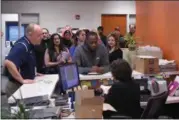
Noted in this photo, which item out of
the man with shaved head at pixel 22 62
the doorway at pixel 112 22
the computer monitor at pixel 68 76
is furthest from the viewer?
the doorway at pixel 112 22

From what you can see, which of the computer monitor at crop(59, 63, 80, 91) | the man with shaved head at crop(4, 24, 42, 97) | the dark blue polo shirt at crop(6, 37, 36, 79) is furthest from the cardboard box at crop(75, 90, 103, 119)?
the dark blue polo shirt at crop(6, 37, 36, 79)

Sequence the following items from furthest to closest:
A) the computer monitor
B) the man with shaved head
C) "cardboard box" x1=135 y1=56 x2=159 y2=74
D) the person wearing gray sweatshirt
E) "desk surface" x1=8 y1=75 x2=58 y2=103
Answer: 1. "cardboard box" x1=135 y1=56 x2=159 y2=74
2. the person wearing gray sweatshirt
3. the man with shaved head
4. the computer monitor
5. "desk surface" x1=8 y1=75 x2=58 y2=103

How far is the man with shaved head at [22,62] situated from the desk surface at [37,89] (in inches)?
4.6

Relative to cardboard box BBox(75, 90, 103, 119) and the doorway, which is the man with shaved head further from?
the doorway

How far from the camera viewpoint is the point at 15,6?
1016 centimetres

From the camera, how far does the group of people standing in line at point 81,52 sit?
416 cm

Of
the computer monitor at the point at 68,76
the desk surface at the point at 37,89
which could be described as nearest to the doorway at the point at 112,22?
the desk surface at the point at 37,89

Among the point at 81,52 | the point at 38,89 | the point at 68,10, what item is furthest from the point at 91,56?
the point at 68,10

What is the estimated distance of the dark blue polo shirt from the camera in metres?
3.20

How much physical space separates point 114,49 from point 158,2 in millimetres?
1381

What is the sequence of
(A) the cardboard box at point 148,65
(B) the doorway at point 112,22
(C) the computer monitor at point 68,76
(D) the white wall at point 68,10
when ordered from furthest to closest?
(B) the doorway at point 112,22, (D) the white wall at point 68,10, (A) the cardboard box at point 148,65, (C) the computer monitor at point 68,76

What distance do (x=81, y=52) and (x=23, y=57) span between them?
1099mm

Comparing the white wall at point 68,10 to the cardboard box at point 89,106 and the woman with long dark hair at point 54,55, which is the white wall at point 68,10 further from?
the cardboard box at point 89,106

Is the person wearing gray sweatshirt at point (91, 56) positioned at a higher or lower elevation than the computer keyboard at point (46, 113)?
higher
